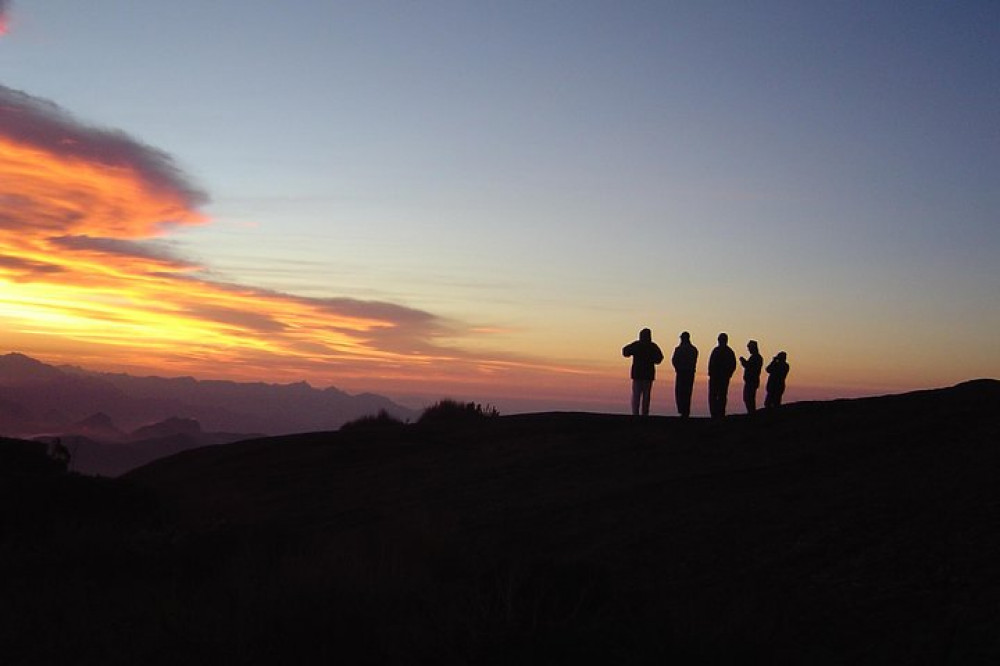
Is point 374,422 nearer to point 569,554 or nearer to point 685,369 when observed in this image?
point 685,369

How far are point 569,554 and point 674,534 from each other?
127cm

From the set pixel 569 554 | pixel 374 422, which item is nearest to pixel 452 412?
pixel 374 422

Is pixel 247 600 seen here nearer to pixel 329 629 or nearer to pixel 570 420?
pixel 329 629

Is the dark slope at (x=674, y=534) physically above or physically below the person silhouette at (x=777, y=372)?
below

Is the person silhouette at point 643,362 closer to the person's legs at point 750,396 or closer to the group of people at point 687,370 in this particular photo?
the group of people at point 687,370

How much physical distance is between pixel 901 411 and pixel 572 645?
38.3 ft

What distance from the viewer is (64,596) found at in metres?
10.6

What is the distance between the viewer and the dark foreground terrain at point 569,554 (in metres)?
7.73

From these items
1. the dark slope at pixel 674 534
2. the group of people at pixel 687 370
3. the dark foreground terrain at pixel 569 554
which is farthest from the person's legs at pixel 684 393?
the dark foreground terrain at pixel 569 554

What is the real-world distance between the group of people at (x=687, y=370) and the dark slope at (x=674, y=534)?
242cm

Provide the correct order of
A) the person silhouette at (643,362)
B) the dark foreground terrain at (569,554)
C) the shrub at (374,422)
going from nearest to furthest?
the dark foreground terrain at (569,554), the person silhouette at (643,362), the shrub at (374,422)

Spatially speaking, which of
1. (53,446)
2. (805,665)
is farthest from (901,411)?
(53,446)

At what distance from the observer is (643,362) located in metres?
22.7

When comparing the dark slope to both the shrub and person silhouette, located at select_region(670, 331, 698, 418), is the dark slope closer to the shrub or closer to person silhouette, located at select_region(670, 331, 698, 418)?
person silhouette, located at select_region(670, 331, 698, 418)
